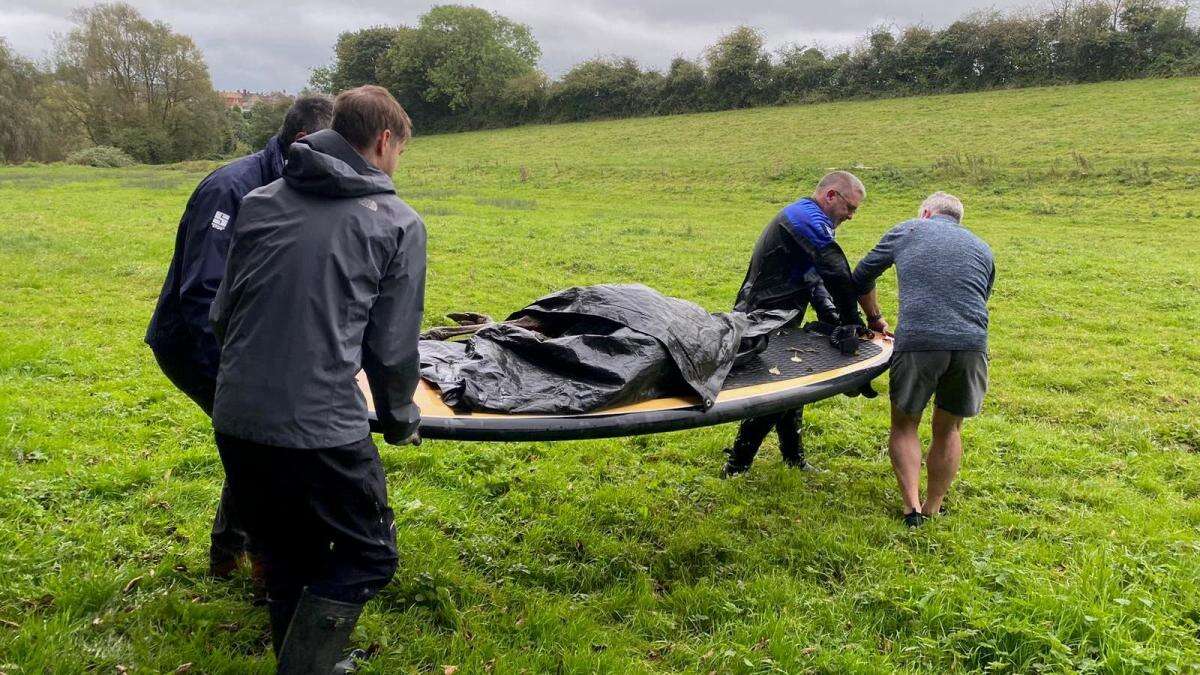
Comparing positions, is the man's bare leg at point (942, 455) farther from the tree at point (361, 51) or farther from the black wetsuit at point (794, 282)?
the tree at point (361, 51)

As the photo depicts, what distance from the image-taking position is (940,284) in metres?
4.39

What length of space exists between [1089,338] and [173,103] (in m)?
→ 56.0

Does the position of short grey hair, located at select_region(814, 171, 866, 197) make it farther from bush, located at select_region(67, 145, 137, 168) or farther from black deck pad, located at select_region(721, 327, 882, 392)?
bush, located at select_region(67, 145, 137, 168)

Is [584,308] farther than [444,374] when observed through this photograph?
Yes

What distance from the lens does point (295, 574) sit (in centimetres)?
268

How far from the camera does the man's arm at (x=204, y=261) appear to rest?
292 centimetres

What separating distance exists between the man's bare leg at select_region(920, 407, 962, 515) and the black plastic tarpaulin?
137 centimetres

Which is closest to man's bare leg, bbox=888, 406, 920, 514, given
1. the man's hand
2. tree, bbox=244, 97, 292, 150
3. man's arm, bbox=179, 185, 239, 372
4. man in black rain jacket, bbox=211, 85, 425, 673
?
the man's hand

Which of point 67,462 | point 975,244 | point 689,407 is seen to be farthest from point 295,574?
point 975,244

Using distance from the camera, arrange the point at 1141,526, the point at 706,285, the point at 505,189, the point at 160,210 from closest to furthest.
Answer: the point at 1141,526 → the point at 706,285 → the point at 160,210 → the point at 505,189

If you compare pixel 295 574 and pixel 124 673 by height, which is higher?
pixel 295 574

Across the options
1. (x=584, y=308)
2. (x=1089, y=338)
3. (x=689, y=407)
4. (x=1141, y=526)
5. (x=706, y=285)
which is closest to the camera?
(x=689, y=407)

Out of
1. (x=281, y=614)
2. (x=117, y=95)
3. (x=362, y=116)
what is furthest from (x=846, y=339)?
(x=117, y=95)

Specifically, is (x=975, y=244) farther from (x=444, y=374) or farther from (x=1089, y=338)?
(x=1089, y=338)
